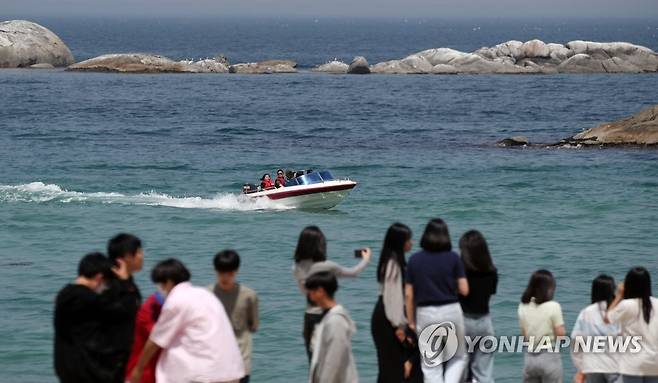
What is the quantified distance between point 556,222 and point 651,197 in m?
5.30

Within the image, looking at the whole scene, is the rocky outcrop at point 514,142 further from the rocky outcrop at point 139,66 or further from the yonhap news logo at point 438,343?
the rocky outcrop at point 139,66

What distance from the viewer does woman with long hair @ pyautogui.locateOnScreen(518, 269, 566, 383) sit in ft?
34.5

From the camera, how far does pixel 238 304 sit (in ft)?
32.5

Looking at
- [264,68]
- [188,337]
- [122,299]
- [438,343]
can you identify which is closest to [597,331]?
[438,343]

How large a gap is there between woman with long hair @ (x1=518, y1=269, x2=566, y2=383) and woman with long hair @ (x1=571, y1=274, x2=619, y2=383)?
Answer: 204 millimetres

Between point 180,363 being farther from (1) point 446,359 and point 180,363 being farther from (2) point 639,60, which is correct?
(2) point 639,60

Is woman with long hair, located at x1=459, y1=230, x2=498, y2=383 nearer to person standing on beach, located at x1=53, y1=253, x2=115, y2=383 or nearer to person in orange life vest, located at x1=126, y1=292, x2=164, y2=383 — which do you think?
person in orange life vest, located at x1=126, y1=292, x2=164, y2=383

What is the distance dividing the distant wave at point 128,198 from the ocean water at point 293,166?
0.09 meters

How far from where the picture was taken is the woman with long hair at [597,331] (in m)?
10.2

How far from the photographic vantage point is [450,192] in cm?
3762

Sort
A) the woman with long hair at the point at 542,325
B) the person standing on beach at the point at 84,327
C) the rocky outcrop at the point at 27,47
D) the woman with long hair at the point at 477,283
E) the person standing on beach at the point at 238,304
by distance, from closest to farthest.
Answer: the person standing on beach at the point at 84,327, the person standing on beach at the point at 238,304, the woman with long hair at the point at 477,283, the woman with long hair at the point at 542,325, the rocky outcrop at the point at 27,47

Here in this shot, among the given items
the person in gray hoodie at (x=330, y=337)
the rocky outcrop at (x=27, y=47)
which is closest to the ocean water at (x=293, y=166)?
the person in gray hoodie at (x=330, y=337)

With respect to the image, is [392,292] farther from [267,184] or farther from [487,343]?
[267,184]

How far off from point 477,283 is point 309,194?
2238 cm
